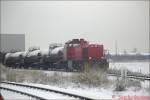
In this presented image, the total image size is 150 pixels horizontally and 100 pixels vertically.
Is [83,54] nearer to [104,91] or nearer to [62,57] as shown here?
[62,57]

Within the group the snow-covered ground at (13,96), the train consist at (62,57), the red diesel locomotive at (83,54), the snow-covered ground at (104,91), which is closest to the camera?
the snow-covered ground at (13,96)

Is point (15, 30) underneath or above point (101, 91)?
above

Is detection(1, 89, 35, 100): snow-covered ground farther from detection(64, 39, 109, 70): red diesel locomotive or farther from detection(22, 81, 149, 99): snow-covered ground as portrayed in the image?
detection(64, 39, 109, 70): red diesel locomotive

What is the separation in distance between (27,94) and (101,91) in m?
2.36

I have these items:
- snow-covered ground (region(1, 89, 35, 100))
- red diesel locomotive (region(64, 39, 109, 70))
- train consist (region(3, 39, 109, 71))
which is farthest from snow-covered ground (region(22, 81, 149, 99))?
train consist (region(3, 39, 109, 71))

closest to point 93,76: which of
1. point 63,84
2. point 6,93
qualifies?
point 63,84

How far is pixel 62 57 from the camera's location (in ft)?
64.6

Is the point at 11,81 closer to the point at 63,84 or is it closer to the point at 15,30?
the point at 63,84

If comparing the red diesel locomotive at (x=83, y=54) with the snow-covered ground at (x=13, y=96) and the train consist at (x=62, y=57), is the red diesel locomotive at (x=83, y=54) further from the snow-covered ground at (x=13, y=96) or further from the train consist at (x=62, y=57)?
the snow-covered ground at (x=13, y=96)

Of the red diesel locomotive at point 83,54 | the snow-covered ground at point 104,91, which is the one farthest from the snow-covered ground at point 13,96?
the red diesel locomotive at point 83,54

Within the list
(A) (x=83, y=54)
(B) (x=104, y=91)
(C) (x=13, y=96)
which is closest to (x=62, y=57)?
(A) (x=83, y=54)

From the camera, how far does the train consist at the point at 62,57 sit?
1862cm

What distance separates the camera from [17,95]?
1070 centimetres

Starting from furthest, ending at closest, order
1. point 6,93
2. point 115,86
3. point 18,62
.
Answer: point 18,62 < point 115,86 < point 6,93
